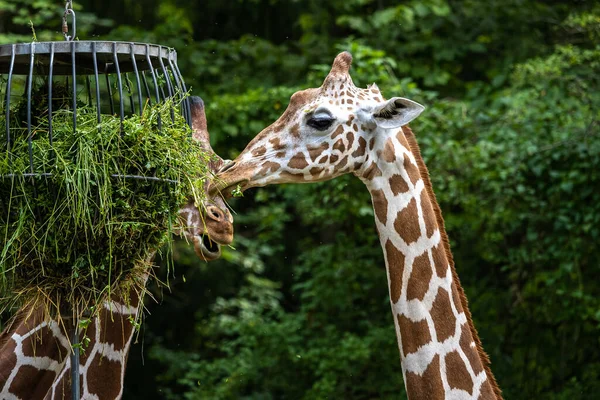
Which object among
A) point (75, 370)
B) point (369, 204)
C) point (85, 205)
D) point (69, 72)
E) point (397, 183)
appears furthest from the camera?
point (369, 204)

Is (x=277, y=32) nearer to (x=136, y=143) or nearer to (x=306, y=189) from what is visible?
(x=306, y=189)

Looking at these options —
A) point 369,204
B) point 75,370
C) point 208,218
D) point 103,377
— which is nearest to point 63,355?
point 103,377

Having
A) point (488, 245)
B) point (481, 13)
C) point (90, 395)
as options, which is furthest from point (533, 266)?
point (90, 395)

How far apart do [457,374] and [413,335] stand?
218mm

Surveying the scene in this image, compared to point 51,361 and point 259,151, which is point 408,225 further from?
point 51,361

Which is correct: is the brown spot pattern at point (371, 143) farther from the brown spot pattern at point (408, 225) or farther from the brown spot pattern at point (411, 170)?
the brown spot pattern at point (408, 225)

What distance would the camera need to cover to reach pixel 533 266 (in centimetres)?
689

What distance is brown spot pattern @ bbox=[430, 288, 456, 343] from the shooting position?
3680 mm

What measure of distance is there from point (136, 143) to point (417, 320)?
133cm

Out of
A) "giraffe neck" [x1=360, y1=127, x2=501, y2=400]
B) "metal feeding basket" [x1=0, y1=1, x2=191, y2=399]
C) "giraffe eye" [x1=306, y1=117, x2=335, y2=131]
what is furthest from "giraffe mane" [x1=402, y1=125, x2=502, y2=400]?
"metal feeding basket" [x1=0, y1=1, x2=191, y2=399]

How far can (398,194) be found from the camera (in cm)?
380

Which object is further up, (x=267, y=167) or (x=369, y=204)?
(x=369, y=204)

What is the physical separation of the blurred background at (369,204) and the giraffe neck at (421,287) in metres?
2.89

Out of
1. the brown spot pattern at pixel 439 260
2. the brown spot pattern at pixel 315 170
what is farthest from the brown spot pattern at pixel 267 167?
the brown spot pattern at pixel 439 260
